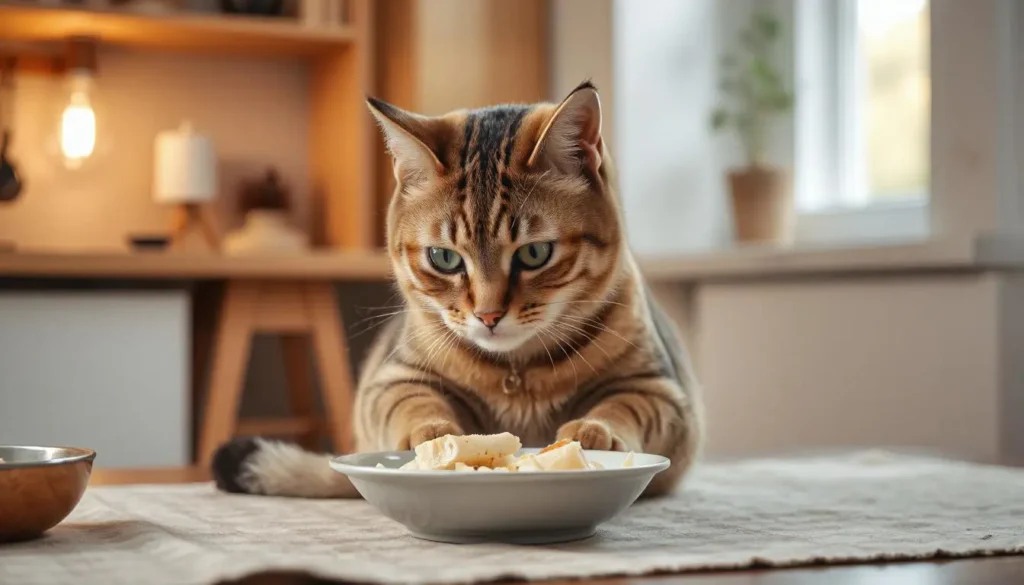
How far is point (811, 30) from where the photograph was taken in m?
2.98

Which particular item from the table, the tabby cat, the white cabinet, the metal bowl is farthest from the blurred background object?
the metal bowl

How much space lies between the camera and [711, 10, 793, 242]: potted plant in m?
2.86

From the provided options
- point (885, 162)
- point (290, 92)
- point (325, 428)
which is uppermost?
point (290, 92)

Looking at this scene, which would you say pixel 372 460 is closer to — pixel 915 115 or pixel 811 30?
pixel 915 115

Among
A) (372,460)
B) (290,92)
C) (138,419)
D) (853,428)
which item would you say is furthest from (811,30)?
(372,460)

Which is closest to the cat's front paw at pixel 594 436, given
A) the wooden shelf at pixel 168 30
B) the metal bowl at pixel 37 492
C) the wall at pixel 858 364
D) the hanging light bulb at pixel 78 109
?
the metal bowl at pixel 37 492

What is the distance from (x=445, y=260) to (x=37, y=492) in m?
0.42

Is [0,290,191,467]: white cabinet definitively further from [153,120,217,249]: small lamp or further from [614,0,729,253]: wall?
[614,0,729,253]: wall

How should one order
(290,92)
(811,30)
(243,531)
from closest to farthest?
(243,531)
(811,30)
(290,92)

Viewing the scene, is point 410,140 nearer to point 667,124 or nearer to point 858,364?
point 858,364

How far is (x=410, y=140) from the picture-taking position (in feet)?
3.55

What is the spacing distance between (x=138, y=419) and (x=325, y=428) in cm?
59

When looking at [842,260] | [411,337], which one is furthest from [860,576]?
[842,260]

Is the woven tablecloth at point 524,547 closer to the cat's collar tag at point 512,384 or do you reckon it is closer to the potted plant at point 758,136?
the cat's collar tag at point 512,384
